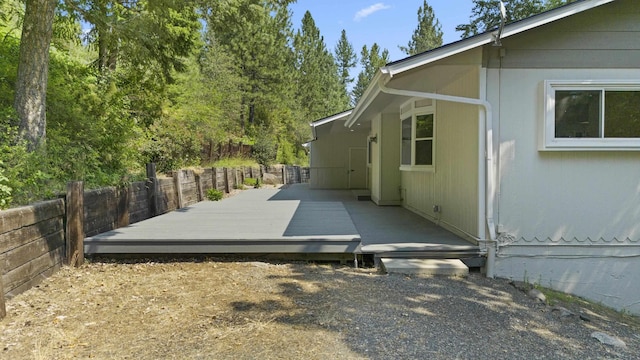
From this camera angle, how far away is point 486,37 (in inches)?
200

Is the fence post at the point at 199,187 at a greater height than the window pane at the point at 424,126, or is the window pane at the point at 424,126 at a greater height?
the window pane at the point at 424,126

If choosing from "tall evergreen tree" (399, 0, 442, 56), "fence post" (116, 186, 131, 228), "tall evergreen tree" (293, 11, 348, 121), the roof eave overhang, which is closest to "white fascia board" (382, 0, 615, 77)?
the roof eave overhang

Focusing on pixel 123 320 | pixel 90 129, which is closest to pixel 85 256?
pixel 123 320

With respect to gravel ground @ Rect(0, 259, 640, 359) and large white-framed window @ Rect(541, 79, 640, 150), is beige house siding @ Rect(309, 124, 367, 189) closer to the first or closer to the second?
large white-framed window @ Rect(541, 79, 640, 150)

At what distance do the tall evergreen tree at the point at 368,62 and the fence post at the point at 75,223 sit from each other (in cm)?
4055

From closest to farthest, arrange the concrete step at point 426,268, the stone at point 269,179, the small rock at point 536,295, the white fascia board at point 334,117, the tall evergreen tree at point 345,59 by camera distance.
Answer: the small rock at point 536,295 < the concrete step at point 426,268 < the white fascia board at point 334,117 < the stone at point 269,179 < the tall evergreen tree at point 345,59

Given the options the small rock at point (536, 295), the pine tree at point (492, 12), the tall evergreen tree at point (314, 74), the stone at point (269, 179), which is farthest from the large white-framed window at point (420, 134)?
the tall evergreen tree at point (314, 74)

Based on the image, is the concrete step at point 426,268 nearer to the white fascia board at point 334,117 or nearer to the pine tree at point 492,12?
the white fascia board at point 334,117

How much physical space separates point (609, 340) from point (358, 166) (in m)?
13.1

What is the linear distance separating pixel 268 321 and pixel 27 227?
2668 millimetres

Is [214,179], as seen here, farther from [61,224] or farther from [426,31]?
[426,31]

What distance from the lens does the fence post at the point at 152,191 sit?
7.87 m

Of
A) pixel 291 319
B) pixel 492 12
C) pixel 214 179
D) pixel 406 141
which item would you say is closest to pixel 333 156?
pixel 214 179

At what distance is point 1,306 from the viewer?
3.38 metres
